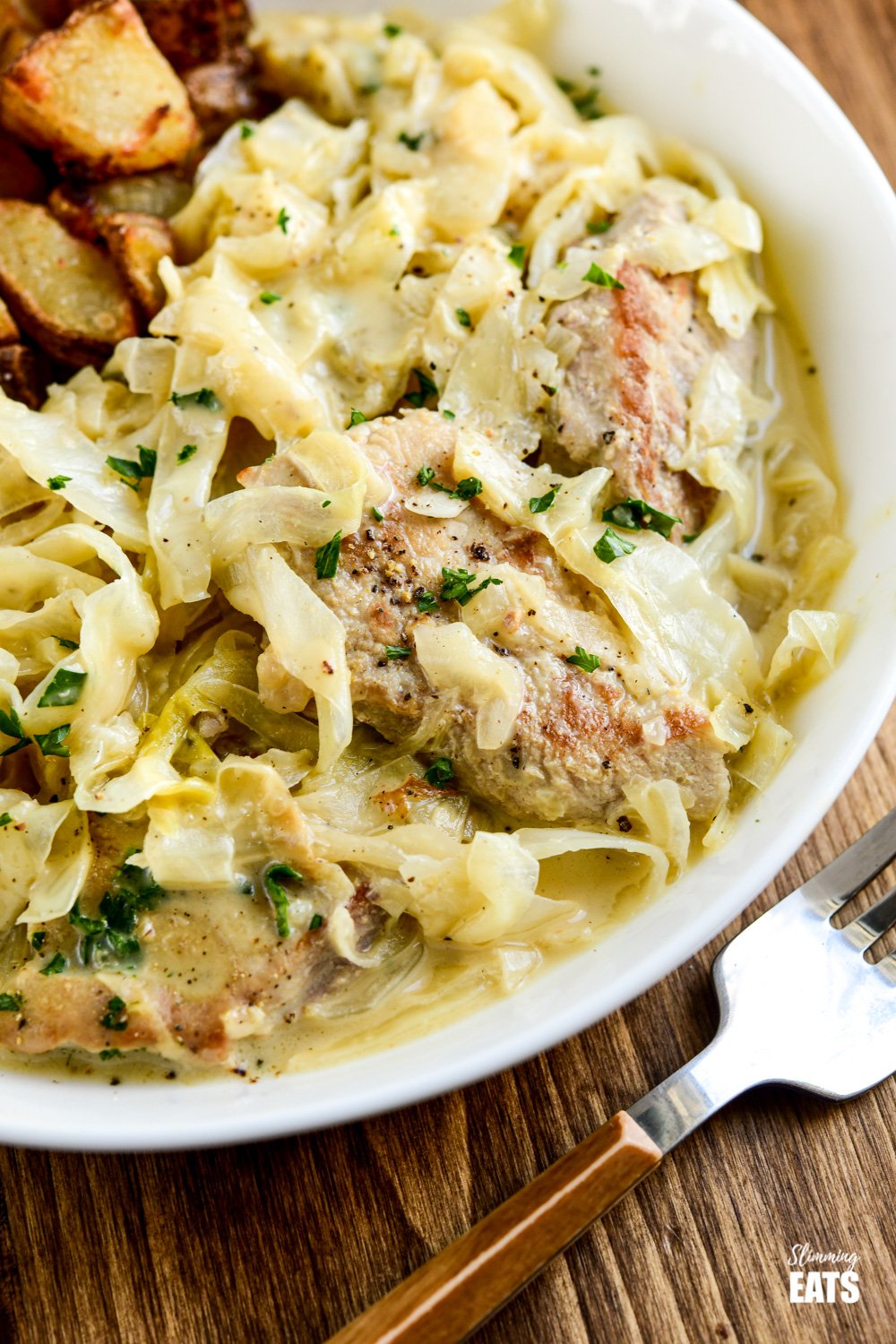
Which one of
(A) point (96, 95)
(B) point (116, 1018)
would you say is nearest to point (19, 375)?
(A) point (96, 95)

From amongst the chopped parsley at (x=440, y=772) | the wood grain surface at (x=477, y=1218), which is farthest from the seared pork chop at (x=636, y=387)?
the wood grain surface at (x=477, y=1218)

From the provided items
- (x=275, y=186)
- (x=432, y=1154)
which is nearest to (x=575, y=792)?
(x=432, y=1154)

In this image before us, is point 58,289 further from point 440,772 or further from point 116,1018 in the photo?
point 116,1018

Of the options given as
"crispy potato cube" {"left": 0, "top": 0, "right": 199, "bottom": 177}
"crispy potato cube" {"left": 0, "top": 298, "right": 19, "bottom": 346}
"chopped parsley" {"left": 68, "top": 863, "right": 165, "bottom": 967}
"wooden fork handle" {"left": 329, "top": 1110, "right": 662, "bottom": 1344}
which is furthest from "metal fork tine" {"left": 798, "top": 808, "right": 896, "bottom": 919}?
"crispy potato cube" {"left": 0, "top": 0, "right": 199, "bottom": 177}

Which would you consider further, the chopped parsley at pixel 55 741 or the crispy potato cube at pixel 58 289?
the crispy potato cube at pixel 58 289

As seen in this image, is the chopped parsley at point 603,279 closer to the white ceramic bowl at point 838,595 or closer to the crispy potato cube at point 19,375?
the white ceramic bowl at point 838,595

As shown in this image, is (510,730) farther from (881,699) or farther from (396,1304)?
(396,1304)
